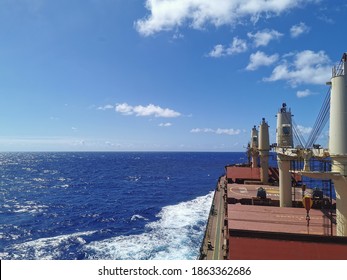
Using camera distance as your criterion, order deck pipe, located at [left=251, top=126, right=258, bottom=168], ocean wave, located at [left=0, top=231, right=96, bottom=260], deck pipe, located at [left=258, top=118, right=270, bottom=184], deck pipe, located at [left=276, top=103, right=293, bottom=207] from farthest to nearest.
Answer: deck pipe, located at [left=251, top=126, right=258, bottom=168] < deck pipe, located at [left=258, top=118, right=270, bottom=184] < ocean wave, located at [left=0, top=231, right=96, bottom=260] < deck pipe, located at [left=276, top=103, right=293, bottom=207]

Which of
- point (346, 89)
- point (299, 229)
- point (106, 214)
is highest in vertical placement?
point (346, 89)

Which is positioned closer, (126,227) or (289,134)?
(289,134)

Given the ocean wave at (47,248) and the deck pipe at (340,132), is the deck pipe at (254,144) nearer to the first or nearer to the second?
the ocean wave at (47,248)

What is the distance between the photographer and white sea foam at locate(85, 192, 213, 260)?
113 ft

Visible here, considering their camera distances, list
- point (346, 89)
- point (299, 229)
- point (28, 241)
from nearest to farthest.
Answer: point (346, 89) < point (299, 229) < point (28, 241)

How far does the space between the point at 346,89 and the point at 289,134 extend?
15.2 metres

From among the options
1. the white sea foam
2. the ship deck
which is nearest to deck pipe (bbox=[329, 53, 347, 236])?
the ship deck

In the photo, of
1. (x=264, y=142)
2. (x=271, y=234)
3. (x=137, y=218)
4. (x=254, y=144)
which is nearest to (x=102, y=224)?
(x=137, y=218)

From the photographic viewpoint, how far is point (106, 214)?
56375 mm

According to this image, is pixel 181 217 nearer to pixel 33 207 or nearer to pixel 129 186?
pixel 33 207

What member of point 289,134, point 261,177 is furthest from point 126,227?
point 289,134

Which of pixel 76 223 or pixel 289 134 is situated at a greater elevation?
pixel 289 134

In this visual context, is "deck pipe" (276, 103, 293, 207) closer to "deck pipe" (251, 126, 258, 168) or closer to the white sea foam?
the white sea foam

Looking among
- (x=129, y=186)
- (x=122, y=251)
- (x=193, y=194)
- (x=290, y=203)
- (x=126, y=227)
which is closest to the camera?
(x=290, y=203)
